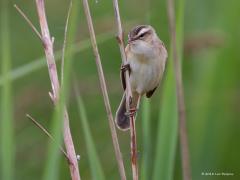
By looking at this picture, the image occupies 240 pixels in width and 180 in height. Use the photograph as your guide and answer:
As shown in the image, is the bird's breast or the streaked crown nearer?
the streaked crown

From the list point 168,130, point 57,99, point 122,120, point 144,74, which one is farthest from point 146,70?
point 57,99

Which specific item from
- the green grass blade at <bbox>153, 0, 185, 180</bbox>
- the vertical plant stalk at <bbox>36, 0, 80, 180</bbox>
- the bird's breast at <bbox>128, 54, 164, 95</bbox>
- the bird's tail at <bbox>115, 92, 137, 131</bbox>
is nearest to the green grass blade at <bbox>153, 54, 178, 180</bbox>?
the green grass blade at <bbox>153, 0, 185, 180</bbox>

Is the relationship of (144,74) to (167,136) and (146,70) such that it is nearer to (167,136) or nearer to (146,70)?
(146,70)

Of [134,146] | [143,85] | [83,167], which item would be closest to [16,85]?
[83,167]

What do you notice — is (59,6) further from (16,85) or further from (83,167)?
(83,167)

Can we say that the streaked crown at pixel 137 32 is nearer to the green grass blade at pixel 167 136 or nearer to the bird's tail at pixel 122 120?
the bird's tail at pixel 122 120

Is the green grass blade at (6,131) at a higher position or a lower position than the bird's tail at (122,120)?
higher

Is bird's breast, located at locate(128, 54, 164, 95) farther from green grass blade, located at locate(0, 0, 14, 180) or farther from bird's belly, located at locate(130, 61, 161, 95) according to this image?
green grass blade, located at locate(0, 0, 14, 180)

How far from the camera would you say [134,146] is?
97.1 inches

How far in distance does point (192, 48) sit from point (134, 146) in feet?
4.73

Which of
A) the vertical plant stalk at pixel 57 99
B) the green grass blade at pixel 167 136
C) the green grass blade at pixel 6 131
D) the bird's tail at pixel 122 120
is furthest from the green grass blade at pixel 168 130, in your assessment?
the bird's tail at pixel 122 120

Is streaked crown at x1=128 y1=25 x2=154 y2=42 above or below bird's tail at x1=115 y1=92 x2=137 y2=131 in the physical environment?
above

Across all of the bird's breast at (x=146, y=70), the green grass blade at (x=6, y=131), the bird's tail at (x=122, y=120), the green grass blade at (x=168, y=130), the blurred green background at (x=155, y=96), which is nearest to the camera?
the green grass blade at (x=6, y=131)

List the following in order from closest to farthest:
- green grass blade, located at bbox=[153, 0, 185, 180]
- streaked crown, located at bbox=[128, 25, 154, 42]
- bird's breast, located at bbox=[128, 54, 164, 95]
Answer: green grass blade, located at bbox=[153, 0, 185, 180]
streaked crown, located at bbox=[128, 25, 154, 42]
bird's breast, located at bbox=[128, 54, 164, 95]
